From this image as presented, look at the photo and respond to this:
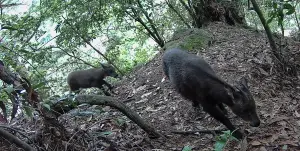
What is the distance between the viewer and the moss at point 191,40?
9219 millimetres

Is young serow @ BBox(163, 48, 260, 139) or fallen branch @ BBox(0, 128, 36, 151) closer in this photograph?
fallen branch @ BBox(0, 128, 36, 151)

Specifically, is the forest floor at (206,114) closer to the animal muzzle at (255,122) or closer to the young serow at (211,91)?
the animal muzzle at (255,122)

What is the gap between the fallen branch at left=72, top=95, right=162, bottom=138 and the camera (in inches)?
176

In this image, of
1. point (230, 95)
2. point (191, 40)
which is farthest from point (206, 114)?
point (191, 40)

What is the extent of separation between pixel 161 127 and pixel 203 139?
0.80 m

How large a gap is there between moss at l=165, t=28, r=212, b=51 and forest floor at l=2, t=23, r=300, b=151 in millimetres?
277

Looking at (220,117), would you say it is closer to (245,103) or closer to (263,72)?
(245,103)

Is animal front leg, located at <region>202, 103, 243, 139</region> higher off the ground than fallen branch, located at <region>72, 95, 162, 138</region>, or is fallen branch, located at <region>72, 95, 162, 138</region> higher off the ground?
fallen branch, located at <region>72, 95, 162, 138</region>

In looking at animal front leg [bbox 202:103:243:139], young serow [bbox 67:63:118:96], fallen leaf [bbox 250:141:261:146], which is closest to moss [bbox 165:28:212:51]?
young serow [bbox 67:63:118:96]

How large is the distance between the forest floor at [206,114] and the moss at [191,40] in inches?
10.9

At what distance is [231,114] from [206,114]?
413 millimetres

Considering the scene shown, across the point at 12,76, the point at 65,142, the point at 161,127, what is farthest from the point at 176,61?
the point at 12,76

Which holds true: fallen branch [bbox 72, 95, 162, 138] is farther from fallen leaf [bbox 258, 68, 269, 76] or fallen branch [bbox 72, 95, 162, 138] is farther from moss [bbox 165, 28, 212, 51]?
moss [bbox 165, 28, 212, 51]

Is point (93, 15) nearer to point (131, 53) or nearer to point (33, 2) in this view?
point (33, 2)
